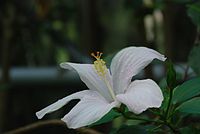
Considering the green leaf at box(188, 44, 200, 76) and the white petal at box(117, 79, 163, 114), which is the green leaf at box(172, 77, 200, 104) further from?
the green leaf at box(188, 44, 200, 76)

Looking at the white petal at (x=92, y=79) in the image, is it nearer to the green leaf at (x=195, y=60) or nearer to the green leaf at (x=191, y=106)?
the green leaf at (x=191, y=106)

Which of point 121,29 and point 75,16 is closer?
point 75,16

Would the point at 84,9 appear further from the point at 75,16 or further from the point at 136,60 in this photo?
the point at 136,60

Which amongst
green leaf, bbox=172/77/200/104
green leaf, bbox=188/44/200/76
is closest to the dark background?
green leaf, bbox=188/44/200/76

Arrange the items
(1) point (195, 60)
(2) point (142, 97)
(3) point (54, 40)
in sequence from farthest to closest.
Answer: (3) point (54, 40), (1) point (195, 60), (2) point (142, 97)

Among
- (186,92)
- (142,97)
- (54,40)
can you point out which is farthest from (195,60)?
(54,40)

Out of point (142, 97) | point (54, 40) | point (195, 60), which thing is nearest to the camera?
point (142, 97)

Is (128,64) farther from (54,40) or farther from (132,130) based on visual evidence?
(54,40)

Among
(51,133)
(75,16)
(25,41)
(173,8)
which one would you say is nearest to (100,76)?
(173,8)
